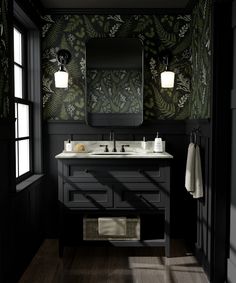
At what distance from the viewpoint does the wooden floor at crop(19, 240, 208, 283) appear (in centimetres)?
301

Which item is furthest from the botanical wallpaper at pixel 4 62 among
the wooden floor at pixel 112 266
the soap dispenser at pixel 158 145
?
the soap dispenser at pixel 158 145

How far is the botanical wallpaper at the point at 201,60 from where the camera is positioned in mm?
3078

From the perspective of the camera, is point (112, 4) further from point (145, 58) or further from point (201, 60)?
point (201, 60)

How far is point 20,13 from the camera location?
3230 millimetres

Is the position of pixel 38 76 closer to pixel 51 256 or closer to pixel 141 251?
pixel 51 256

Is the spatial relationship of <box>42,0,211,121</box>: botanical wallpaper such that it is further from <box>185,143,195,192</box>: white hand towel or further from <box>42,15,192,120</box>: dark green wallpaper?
<box>185,143,195,192</box>: white hand towel

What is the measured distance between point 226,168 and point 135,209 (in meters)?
0.99

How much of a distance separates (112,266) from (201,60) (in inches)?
79.9

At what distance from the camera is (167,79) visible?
382 cm

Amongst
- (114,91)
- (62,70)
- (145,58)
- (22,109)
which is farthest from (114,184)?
(145,58)

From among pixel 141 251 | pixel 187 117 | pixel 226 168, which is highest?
pixel 187 117

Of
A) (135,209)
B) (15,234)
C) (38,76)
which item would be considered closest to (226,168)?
(135,209)

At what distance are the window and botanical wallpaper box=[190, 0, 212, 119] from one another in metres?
1.67

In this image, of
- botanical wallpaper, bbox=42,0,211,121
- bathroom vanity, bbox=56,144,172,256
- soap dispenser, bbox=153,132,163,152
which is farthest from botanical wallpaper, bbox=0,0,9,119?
soap dispenser, bbox=153,132,163,152
